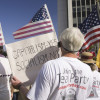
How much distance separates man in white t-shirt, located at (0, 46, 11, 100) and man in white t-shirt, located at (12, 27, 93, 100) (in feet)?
3.38

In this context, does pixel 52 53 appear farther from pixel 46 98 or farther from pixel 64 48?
pixel 46 98

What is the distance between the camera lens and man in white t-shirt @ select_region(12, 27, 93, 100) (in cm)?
177

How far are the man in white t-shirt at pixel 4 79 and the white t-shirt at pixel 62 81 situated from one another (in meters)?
1.32

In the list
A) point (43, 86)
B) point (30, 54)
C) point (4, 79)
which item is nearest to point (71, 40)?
point (43, 86)

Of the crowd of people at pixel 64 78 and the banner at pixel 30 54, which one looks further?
the banner at pixel 30 54

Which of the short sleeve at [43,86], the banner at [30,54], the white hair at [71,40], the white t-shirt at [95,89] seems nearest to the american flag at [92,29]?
the white t-shirt at [95,89]

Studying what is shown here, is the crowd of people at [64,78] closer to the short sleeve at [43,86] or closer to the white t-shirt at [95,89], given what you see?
the short sleeve at [43,86]

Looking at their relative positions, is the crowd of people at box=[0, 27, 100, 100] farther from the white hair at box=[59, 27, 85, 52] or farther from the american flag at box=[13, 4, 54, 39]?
the american flag at box=[13, 4, 54, 39]

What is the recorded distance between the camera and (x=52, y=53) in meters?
2.52

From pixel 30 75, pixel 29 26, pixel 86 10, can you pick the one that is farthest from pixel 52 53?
pixel 86 10

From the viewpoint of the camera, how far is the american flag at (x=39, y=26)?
291 cm

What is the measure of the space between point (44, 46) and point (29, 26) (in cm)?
71

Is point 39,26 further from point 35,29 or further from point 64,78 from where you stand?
point 64,78

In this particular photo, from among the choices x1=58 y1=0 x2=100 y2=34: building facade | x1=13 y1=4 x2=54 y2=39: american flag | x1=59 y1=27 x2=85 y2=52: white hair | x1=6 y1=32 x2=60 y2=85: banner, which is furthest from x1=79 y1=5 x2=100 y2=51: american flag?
x1=58 y1=0 x2=100 y2=34: building facade
